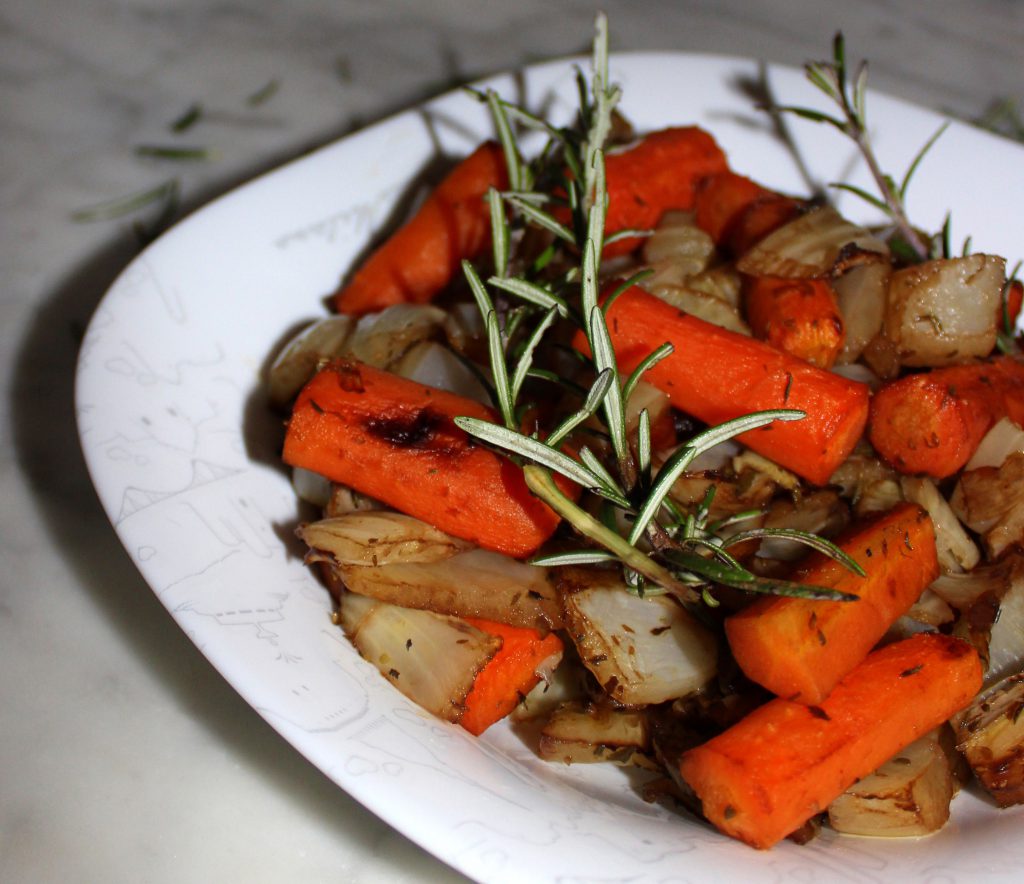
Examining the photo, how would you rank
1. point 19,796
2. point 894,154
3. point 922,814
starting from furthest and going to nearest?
1. point 894,154
2. point 19,796
3. point 922,814

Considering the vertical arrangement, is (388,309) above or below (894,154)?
below

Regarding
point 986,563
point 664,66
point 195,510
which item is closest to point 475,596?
point 195,510

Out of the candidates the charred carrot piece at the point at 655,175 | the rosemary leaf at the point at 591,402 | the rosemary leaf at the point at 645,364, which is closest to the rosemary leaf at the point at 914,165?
the charred carrot piece at the point at 655,175

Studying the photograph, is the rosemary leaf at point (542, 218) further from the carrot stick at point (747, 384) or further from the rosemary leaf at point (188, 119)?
the rosemary leaf at point (188, 119)

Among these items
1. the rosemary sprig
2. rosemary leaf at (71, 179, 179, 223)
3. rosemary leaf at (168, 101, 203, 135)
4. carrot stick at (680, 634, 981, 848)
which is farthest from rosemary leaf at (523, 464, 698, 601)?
rosemary leaf at (168, 101, 203, 135)

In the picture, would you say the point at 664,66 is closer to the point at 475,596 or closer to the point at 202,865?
the point at 475,596

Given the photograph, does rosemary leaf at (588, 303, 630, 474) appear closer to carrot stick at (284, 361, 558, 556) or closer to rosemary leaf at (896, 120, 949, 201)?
carrot stick at (284, 361, 558, 556)

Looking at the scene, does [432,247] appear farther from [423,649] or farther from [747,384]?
[423,649]
